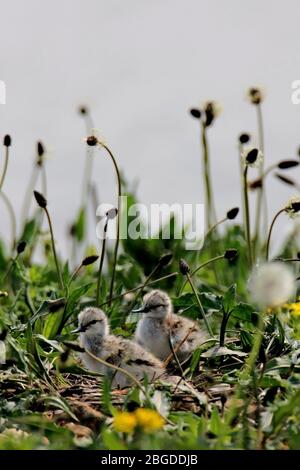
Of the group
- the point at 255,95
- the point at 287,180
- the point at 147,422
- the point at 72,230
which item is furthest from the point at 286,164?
the point at 72,230

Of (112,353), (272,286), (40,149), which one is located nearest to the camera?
(272,286)

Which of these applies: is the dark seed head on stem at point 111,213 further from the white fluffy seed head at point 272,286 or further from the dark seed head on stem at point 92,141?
the white fluffy seed head at point 272,286

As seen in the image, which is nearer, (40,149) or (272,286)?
(272,286)

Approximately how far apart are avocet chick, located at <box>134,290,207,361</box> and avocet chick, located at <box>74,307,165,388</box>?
0.33 m

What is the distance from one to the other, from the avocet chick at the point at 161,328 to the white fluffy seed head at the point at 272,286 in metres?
1.36

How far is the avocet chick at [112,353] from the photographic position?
6.23 metres

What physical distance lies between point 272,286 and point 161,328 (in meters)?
1.71

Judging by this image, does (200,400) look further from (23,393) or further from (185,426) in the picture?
(23,393)

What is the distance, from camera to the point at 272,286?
5.32 meters

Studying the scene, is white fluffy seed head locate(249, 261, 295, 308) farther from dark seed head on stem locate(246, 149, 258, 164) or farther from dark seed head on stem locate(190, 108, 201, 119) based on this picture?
dark seed head on stem locate(190, 108, 201, 119)

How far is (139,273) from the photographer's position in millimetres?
9344

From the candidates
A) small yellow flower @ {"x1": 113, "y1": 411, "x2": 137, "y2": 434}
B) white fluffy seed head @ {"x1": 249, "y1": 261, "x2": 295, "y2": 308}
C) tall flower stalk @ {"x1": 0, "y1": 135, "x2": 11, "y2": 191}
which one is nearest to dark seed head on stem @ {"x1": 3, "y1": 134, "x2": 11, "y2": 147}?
tall flower stalk @ {"x1": 0, "y1": 135, "x2": 11, "y2": 191}

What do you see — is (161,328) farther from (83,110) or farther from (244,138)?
(83,110)
